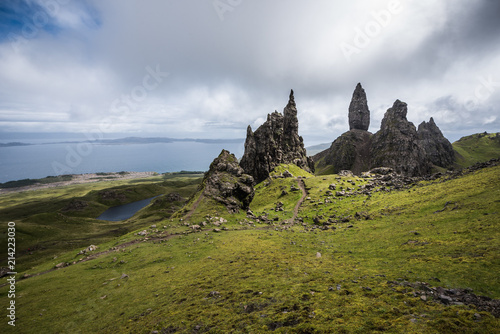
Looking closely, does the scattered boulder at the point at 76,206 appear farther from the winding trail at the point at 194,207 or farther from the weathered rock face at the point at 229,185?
the winding trail at the point at 194,207

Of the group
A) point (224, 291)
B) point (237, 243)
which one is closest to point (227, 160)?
point (237, 243)

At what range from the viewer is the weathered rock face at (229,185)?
65.1 m

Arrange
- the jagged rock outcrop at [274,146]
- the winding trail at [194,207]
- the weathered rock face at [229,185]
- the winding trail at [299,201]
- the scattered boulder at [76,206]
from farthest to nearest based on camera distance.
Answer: the scattered boulder at [76,206]
the jagged rock outcrop at [274,146]
the weathered rock face at [229,185]
the winding trail at [299,201]
the winding trail at [194,207]

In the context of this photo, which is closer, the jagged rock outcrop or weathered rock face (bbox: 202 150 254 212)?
weathered rock face (bbox: 202 150 254 212)

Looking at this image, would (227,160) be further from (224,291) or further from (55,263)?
(224,291)

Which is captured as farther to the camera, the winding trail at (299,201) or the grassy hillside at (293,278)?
the winding trail at (299,201)

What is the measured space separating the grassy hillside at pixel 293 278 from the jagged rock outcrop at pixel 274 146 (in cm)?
9289

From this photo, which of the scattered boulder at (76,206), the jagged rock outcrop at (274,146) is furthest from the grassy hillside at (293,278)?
the scattered boulder at (76,206)

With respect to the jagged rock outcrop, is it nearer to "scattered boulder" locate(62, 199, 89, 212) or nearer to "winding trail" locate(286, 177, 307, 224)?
"winding trail" locate(286, 177, 307, 224)

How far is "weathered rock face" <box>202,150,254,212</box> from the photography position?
213ft

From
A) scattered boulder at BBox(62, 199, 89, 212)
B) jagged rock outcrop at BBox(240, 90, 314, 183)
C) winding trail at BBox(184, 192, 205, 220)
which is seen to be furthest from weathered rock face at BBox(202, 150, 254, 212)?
scattered boulder at BBox(62, 199, 89, 212)

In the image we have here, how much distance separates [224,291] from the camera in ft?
68.3

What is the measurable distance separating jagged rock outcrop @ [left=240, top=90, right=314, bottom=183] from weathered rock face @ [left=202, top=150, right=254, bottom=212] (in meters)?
63.1

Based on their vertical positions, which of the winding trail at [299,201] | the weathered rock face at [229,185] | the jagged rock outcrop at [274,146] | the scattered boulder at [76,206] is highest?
the jagged rock outcrop at [274,146]
